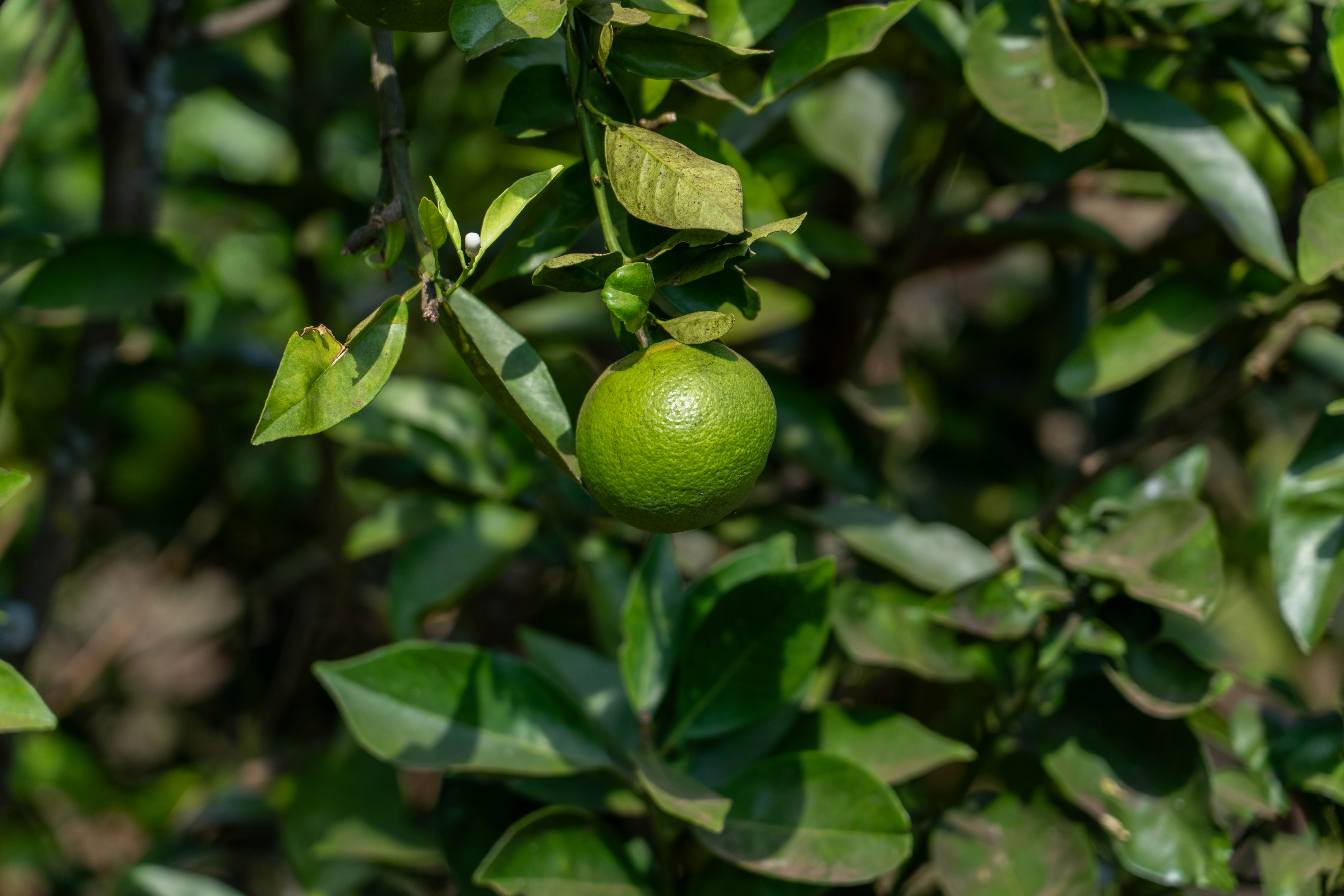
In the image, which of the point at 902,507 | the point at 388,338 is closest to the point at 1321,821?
the point at 902,507

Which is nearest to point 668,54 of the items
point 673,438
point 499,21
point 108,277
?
point 499,21

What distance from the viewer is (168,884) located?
1.06 m

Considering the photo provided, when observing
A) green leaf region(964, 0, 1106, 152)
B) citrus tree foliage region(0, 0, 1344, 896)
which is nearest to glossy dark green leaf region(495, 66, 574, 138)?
citrus tree foliage region(0, 0, 1344, 896)

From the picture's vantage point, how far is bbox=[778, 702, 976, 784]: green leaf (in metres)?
0.83

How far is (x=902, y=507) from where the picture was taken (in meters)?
1.25

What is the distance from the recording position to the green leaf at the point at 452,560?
99 centimetres

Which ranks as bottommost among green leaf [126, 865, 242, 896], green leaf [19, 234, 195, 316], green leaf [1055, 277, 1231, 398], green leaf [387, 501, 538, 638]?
green leaf [126, 865, 242, 896]

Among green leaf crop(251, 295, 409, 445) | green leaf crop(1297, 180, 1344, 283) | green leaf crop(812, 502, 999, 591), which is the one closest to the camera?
green leaf crop(251, 295, 409, 445)

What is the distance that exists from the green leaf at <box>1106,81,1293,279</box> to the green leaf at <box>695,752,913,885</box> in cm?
49

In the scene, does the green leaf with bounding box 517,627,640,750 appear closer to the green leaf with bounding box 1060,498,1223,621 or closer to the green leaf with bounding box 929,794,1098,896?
the green leaf with bounding box 929,794,1098,896

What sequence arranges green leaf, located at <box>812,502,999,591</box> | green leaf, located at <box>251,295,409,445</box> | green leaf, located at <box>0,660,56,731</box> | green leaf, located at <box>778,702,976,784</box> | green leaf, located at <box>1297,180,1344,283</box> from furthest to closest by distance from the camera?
green leaf, located at <box>812,502,999,591</box>, green leaf, located at <box>778,702,976,784</box>, green leaf, located at <box>1297,180,1344,283</box>, green leaf, located at <box>0,660,56,731</box>, green leaf, located at <box>251,295,409,445</box>

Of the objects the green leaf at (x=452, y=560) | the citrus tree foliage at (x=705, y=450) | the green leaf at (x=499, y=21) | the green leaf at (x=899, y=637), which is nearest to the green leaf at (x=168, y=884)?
the citrus tree foliage at (x=705, y=450)

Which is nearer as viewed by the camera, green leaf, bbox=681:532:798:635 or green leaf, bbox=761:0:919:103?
green leaf, bbox=761:0:919:103

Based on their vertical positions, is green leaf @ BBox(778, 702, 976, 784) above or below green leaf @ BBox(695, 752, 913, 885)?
below
